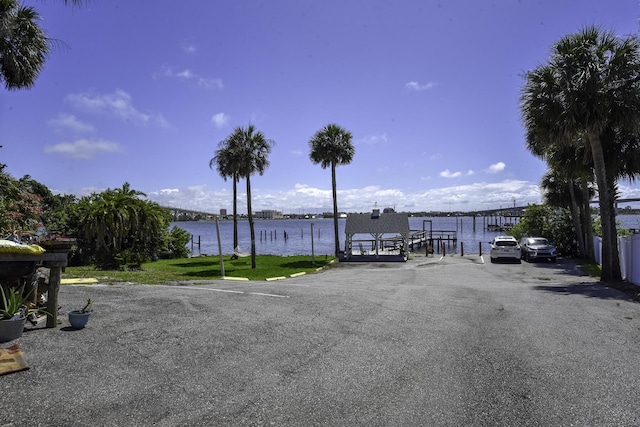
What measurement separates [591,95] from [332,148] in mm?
22567

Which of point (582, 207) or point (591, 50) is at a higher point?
point (591, 50)

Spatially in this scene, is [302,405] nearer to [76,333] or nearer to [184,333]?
[184,333]

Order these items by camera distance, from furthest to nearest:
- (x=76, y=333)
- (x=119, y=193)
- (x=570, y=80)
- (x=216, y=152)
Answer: (x=216, y=152) < (x=119, y=193) < (x=570, y=80) < (x=76, y=333)

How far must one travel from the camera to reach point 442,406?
505cm

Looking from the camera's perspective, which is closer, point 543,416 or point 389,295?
point 543,416

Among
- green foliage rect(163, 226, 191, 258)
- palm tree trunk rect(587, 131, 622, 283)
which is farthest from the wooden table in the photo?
green foliage rect(163, 226, 191, 258)

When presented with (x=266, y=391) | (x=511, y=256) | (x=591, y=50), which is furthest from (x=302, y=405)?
(x=511, y=256)

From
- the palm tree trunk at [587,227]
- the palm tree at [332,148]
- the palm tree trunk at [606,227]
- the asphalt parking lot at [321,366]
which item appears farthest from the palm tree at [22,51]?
the palm tree trunk at [587,227]

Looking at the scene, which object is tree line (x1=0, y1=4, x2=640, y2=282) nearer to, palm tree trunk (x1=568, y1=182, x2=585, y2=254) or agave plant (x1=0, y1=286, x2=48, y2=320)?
agave plant (x1=0, y1=286, x2=48, y2=320)

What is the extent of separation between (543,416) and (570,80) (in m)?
16.3

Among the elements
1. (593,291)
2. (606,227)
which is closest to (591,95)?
(606,227)

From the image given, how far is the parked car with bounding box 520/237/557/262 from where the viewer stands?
30078mm

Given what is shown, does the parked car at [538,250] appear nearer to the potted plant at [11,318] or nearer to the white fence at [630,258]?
the white fence at [630,258]

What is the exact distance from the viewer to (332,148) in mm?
38062
